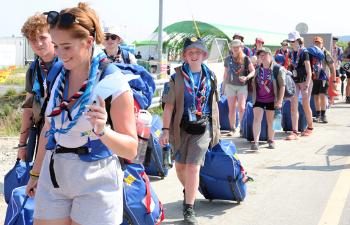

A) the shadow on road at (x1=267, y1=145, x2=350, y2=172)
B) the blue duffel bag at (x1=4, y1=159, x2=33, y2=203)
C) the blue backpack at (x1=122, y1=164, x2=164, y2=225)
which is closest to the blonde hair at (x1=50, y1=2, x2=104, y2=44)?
the blue backpack at (x1=122, y1=164, x2=164, y2=225)

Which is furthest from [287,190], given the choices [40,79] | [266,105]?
[40,79]

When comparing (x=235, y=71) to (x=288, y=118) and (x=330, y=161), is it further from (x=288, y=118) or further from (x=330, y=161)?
(x=330, y=161)

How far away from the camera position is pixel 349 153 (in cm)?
877

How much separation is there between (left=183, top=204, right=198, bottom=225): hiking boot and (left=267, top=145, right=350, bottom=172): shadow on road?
2.84 metres

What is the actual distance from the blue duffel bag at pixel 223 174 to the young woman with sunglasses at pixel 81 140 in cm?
282

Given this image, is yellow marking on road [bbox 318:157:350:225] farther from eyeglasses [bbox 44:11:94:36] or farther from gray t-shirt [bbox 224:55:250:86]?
eyeglasses [bbox 44:11:94:36]

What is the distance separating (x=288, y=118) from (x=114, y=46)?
558 centimetres

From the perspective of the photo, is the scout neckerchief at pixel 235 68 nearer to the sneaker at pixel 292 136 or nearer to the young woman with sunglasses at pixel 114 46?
the sneaker at pixel 292 136

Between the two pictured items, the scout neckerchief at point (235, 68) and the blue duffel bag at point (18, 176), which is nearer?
the blue duffel bag at point (18, 176)

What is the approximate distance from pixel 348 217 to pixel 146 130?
3.05 meters

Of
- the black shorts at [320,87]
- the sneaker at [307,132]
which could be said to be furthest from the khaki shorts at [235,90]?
the black shorts at [320,87]

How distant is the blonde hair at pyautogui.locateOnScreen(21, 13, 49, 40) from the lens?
410 cm

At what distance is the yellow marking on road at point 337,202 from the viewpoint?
17.3 feet

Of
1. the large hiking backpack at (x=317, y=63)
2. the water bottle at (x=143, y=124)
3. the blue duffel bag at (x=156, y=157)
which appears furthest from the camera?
the large hiking backpack at (x=317, y=63)
